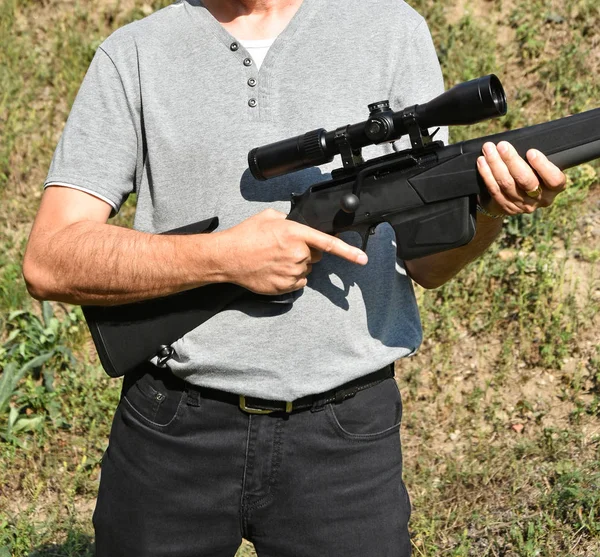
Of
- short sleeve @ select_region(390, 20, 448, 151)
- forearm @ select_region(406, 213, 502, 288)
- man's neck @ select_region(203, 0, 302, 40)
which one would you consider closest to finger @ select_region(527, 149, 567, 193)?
forearm @ select_region(406, 213, 502, 288)

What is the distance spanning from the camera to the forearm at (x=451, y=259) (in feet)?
8.82

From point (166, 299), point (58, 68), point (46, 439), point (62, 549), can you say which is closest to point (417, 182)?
point (166, 299)

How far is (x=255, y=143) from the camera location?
2.64m

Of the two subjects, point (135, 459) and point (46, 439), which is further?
point (46, 439)

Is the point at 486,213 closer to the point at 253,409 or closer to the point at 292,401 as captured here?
the point at 292,401

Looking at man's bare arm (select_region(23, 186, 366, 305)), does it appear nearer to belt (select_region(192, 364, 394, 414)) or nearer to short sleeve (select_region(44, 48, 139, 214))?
short sleeve (select_region(44, 48, 139, 214))

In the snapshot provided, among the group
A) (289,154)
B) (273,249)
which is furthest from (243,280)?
(289,154)

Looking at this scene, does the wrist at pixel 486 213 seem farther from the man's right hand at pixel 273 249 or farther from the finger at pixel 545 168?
the man's right hand at pixel 273 249

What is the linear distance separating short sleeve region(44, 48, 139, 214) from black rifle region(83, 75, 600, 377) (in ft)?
1.10

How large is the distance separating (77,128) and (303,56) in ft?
2.60

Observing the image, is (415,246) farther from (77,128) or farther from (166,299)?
(77,128)

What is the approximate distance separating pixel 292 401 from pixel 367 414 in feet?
0.96

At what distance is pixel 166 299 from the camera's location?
2.72 m

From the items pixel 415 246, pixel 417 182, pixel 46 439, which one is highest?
pixel 417 182
